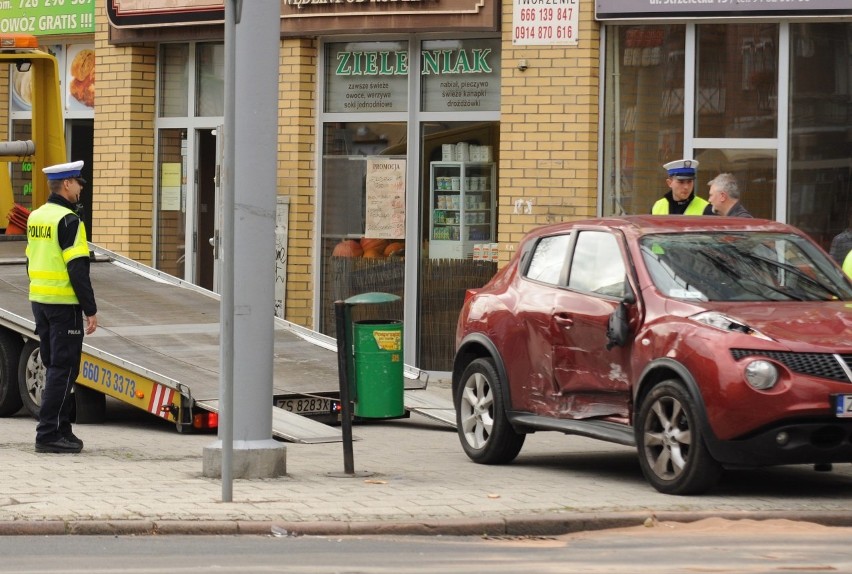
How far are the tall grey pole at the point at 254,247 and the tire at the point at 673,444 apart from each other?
7.04 feet

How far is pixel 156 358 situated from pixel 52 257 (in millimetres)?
1708

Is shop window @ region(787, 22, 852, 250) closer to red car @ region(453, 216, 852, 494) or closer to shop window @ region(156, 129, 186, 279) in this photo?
red car @ region(453, 216, 852, 494)

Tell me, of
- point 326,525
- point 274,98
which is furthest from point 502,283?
point 326,525

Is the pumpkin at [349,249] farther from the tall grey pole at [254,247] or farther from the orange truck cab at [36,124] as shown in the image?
the tall grey pole at [254,247]

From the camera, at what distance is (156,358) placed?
13.1m

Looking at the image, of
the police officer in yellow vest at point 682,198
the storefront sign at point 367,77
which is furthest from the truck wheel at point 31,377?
the storefront sign at point 367,77

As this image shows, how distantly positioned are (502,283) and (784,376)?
2.84 m

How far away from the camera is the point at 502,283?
11.6 metres

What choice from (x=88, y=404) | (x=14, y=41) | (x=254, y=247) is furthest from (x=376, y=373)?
(x=14, y=41)

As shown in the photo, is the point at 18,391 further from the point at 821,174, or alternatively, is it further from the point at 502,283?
the point at 821,174

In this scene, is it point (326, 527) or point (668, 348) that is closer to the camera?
point (326, 527)

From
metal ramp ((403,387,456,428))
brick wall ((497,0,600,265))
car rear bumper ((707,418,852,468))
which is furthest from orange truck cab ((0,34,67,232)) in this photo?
car rear bumper ((707,418,852,468))

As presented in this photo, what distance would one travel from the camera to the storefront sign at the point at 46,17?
19.9 metres

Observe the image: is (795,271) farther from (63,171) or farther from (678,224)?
(63,171)
